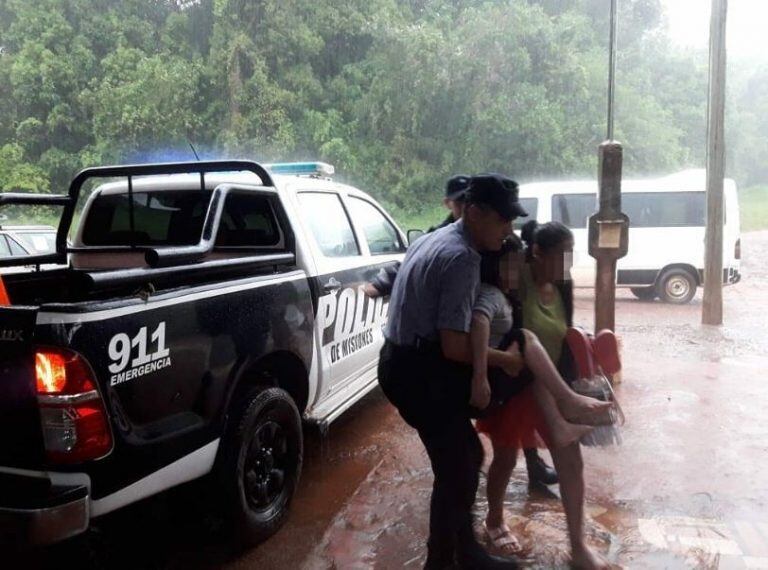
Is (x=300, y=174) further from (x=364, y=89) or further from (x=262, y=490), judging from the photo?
(x=364, y=89)

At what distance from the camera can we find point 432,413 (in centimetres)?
260

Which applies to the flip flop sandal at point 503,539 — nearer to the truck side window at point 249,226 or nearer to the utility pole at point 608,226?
the truck side window at point 249,226

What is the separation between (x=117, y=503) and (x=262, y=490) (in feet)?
3.25

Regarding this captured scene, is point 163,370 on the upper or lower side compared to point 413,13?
lower

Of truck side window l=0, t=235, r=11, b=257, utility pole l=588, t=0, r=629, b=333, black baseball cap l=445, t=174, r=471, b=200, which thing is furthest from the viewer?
truck side window l=0, t=235, r=11, b=257

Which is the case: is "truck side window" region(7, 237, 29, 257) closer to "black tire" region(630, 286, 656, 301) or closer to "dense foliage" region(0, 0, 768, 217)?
"dense foliage" region(0, 0, 768, 217)

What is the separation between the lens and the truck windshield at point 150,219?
4219 millimetres

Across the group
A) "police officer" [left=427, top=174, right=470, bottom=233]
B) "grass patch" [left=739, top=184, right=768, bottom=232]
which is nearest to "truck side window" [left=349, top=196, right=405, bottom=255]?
"police officer" [left=427, top=174, right=470, bottom=233]

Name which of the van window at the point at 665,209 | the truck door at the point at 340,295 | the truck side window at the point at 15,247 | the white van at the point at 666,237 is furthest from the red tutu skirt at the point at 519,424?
the van window at the point at 665,209

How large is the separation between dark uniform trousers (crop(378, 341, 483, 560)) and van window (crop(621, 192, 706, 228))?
37.3ft

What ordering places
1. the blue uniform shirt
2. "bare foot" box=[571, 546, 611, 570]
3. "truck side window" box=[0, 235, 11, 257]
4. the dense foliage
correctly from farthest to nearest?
the dense foliage
"truck side window" box=[0, 235, 11, 257]
"bare foot" box=[571, 546, 611, 570]
the blue uniform shirt

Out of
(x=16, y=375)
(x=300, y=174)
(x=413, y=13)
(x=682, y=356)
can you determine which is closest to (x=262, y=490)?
(x=16, y=375)

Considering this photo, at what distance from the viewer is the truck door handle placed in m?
3.84

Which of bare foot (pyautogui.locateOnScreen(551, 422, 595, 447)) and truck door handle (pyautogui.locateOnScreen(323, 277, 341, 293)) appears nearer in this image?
bare foot (pyautogui.locateOnScreen(551, 422, 595, 447))
